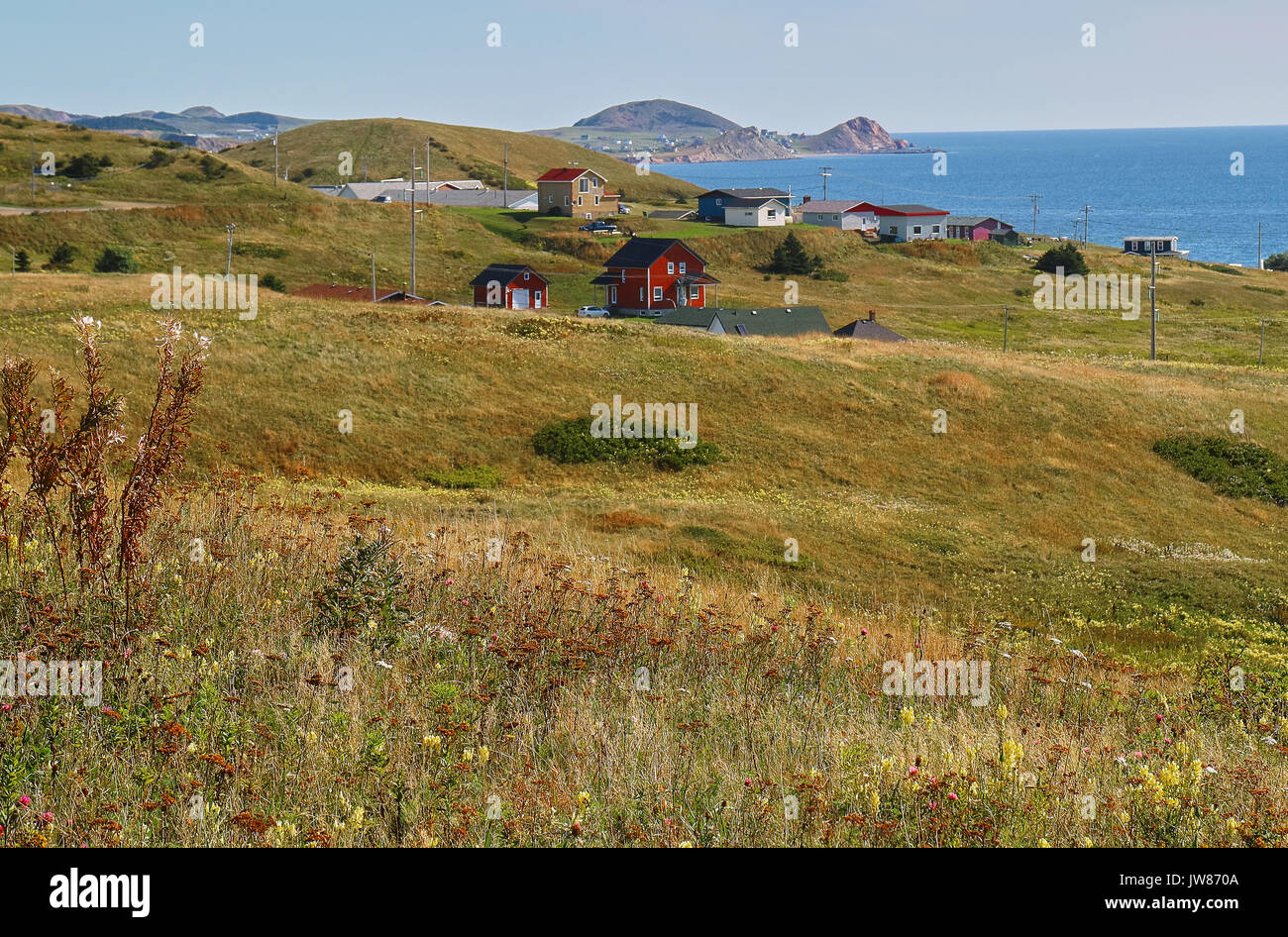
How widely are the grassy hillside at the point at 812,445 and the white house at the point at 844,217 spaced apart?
8803 cm

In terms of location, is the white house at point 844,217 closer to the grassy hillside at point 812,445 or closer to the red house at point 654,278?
the red house at point 654,278

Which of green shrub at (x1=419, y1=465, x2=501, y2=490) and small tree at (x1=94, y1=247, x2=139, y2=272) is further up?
small tree at (x1=94, y1=247, x2=139, y2=272)

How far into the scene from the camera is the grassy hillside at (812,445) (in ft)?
82.4

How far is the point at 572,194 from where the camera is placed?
127 metres

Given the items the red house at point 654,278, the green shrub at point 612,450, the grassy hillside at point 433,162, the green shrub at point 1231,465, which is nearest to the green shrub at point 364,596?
the green shrub at point 612,450

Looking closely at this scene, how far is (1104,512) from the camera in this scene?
105ft

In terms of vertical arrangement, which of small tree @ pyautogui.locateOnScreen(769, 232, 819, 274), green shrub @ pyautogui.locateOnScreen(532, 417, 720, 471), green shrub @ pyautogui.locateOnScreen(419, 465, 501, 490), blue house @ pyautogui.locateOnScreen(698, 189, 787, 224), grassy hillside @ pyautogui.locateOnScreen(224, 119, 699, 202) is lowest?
green shrub @ pyautogui.locateOnScreen(419, 465, 501, 490)

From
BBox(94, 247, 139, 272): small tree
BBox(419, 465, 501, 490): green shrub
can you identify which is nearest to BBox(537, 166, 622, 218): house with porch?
BBox(94, 247, 139, 272): small tree

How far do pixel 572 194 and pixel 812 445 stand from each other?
95.8 metres

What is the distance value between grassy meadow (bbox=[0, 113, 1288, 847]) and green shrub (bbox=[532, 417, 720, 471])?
0.54 meters

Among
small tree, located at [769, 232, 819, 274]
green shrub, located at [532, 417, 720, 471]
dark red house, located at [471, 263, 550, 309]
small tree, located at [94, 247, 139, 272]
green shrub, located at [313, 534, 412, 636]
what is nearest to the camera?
green shrub, located at [313, 534, 412, 636]

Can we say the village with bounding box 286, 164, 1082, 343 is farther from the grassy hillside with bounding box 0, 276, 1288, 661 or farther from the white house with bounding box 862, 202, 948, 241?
the grassy hillside with bounding box 0, 276, 1288, 661

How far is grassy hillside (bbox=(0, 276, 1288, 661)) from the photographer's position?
2511cm
